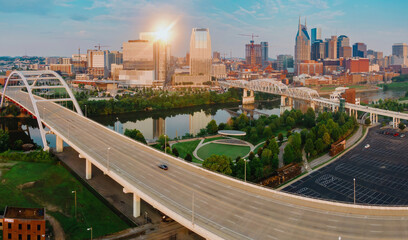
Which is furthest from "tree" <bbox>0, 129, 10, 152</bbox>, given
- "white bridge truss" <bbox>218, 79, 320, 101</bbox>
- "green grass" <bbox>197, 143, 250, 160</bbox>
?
"white bridge truss" <bbox>218, 79, 320, 101</bbox>

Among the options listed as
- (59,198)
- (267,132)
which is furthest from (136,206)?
(267,132)

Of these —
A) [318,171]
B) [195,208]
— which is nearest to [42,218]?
[195,208]

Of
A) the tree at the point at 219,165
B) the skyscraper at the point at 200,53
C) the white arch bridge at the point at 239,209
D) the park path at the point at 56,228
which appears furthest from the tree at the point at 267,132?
the skyscraper at the point at 200,53

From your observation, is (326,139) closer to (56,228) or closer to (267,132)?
(267,132)

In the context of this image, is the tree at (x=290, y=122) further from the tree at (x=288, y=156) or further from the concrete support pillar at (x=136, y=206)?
the concrete support pillar at (x=136, y=206)

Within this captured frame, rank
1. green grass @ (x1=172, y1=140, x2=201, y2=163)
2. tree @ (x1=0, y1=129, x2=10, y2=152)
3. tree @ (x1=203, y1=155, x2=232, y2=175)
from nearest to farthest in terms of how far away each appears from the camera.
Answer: tree @ (x1=203, y1=155, x2=232, y2=175), green grass @ (x1=172, y1=140, x2=201, y2=163), tree @ (x1=0, y1=129, x2=10, y2=152)

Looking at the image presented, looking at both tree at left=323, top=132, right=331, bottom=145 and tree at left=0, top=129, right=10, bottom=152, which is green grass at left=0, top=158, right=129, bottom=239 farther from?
tree at left=323, top=132, right=331, bottom=145
